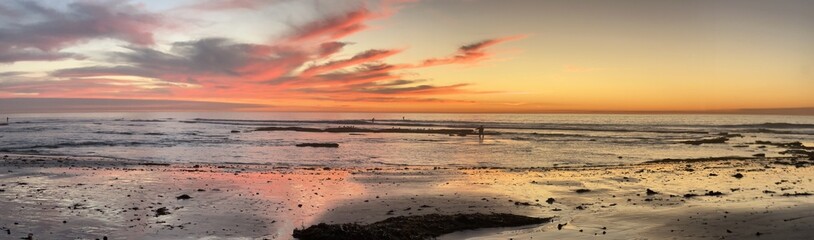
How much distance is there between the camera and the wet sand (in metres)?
11.3

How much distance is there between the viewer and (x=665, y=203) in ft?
49.2

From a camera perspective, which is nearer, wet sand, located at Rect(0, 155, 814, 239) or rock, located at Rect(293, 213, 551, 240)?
rock, located at Rect(293, 213, 551, 240)

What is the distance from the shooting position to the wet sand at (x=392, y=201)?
11331 mm

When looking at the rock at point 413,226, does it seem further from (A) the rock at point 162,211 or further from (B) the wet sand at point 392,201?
(A) the rock at point 162,211

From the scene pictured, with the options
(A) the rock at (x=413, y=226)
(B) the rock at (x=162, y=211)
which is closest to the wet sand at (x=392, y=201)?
(B) the rock at (x=162, y=211)

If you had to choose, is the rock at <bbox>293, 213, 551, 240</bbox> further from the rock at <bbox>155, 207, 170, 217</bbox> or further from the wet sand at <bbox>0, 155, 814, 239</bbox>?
the rock at <bbox>155, 207, 170, 217</bbox>

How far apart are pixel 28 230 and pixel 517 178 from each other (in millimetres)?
17023

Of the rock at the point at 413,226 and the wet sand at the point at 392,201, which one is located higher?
the rock at the point at 413,226

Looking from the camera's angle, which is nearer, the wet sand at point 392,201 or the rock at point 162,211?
the wet sand at point 392,201

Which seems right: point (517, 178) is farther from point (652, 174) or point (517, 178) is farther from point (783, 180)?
point (783, 180)

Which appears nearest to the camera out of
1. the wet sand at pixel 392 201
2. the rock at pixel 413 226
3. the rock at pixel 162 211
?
the rock at pixel 413 226

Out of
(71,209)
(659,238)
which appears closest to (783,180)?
(659,238)

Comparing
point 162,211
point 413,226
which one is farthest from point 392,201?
point 162,211

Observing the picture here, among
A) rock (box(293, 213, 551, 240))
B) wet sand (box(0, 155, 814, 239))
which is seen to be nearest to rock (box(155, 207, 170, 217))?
wet sand (box(0, 155, 814, 239))
